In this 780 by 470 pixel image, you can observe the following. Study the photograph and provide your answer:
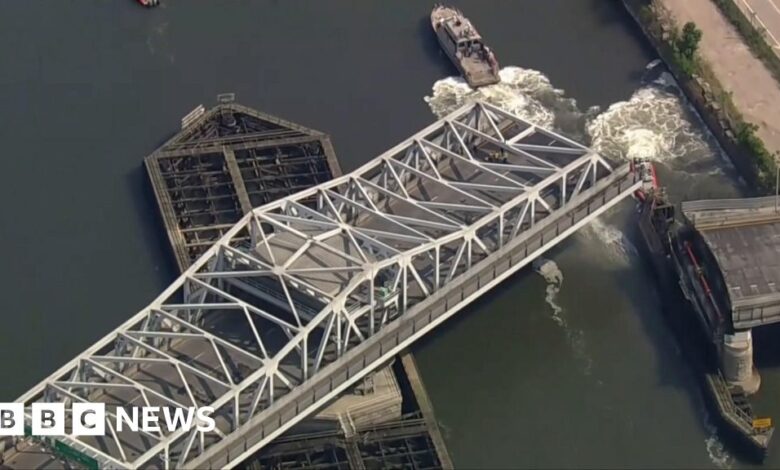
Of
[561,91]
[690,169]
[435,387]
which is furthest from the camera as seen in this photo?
[561,91]

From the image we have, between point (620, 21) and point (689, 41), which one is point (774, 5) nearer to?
point (689, 41)

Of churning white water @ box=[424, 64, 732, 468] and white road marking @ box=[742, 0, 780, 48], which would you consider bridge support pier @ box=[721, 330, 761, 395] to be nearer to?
churning white water @ box=[424, 64, 732, 468]

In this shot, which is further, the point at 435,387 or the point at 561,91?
the point at 561,91

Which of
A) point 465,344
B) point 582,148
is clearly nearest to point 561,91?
point 582,148

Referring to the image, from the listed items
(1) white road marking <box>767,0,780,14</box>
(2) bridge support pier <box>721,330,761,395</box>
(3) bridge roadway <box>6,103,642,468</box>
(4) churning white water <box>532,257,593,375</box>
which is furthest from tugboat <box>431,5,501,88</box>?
(2) bridge support pier <box>721,330,761,395</box>

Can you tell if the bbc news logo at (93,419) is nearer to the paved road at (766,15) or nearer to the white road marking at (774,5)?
the paved road at (766,15)

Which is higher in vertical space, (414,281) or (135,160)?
(135,160)

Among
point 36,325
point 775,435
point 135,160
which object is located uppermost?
point 135,160

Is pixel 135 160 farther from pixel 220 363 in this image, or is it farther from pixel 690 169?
pixel 690 169
